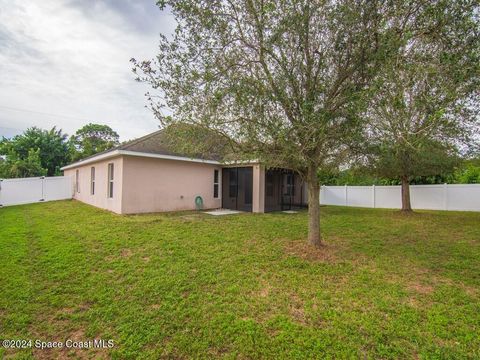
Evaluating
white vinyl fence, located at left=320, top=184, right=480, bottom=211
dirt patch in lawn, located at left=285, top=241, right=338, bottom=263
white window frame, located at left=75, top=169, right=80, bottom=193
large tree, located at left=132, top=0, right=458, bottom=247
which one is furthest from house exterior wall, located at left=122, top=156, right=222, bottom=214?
white vinyl fence, located at left=320, top=184, right=480, bottom=211

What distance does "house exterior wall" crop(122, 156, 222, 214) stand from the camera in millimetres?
10812

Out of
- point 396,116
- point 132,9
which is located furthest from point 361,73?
point 132,9

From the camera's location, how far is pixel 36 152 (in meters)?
23.1

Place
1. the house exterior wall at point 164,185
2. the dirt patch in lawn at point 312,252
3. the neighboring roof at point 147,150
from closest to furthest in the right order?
the dirt patch in lawn at point 312,252 → the neighboring roof at point 147,150 → the house exterior wall at point 164,185

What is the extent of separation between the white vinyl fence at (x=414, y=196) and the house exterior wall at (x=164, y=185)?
1027 cm

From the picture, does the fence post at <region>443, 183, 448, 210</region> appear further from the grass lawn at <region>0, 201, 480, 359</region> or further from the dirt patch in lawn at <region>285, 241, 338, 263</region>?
the dirt patch in lawn at <region>285, 241, 338, 263</region>

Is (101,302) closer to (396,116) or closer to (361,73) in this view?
(361,73)

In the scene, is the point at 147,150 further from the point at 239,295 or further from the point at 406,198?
the point at 406,198

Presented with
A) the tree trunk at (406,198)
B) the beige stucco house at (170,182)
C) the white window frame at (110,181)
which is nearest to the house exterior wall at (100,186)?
the beige stucco house at (170,182)

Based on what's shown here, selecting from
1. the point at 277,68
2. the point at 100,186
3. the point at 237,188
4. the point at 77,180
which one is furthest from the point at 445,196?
the point at 77,180

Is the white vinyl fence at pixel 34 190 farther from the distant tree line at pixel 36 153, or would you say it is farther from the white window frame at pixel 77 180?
the distant tree line at pixel 36 153

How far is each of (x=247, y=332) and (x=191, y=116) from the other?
422 cm

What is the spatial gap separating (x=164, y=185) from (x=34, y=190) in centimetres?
1048

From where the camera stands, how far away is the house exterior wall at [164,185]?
10.8 meters
